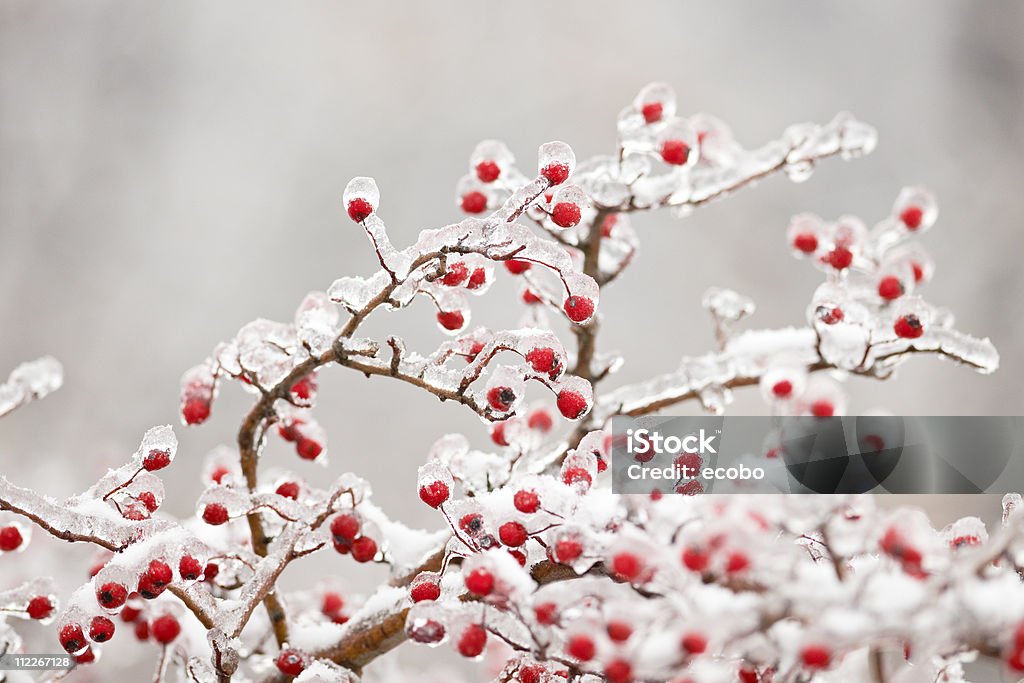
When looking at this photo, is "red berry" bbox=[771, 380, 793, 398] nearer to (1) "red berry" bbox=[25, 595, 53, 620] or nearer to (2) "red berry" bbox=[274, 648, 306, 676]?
(2) "red berry" bbox=[274, 648, 306, 676]

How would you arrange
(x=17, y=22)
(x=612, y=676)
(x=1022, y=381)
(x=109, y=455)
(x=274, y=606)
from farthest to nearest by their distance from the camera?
(x=17, y=22), (x=1022, y=381), (x=109, y=455), (x=274, y=606), (x=612, y=676)

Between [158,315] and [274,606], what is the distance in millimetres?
1513

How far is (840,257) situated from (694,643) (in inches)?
18.8

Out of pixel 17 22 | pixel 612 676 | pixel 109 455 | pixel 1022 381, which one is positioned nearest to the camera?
pixel 612 676

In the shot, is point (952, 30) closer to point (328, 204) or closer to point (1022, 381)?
point (1022, 381)

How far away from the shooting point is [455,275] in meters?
0.60

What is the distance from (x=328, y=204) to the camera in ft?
6.93

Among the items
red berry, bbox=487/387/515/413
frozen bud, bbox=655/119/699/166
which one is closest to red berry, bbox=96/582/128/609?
red berry, bbox=487/387/515/413

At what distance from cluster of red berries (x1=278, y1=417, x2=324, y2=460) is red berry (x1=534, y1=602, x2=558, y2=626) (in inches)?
12.9

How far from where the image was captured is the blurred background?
197 centimetres

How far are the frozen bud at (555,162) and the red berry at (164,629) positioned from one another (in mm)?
380

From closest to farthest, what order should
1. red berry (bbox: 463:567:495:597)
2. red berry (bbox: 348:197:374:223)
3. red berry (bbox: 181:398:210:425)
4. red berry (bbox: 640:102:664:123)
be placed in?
red berry (bbox: 463:567:495:597)
red berry (bbox: 348:197:374:223)
red berry (bbox: 181:398:210:425)
red berry (bbox: 640:102:664:123)

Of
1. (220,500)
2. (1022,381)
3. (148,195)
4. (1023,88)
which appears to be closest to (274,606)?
(220,500)

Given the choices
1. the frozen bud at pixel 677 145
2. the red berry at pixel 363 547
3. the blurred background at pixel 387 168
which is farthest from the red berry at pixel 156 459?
the blurred background at pixel 387 168
